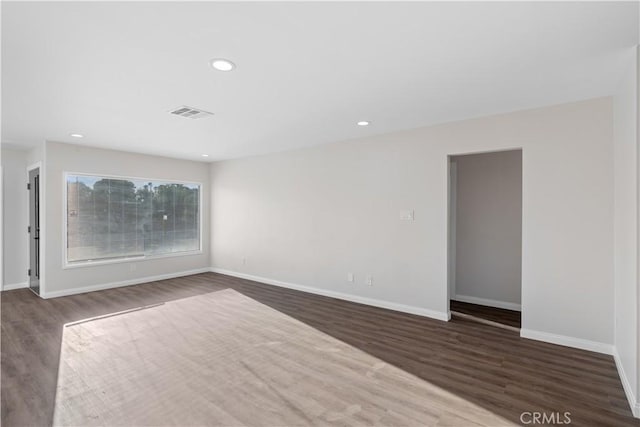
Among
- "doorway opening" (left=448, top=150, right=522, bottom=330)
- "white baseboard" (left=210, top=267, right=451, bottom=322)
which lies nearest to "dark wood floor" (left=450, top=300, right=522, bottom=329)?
"doorway opening" (left=448, top=150, right=522, bottom=330)

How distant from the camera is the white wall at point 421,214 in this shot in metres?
A: 3.21

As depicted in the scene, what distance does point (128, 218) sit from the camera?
6.20m

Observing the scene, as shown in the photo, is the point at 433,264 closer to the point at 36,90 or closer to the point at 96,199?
the point at 36,90

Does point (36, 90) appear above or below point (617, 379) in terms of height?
above

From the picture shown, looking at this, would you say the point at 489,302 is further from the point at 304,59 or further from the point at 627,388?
the point at 304,59

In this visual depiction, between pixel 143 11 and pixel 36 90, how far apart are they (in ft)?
6.66

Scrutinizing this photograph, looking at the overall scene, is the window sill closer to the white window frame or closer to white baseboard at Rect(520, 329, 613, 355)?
the white window frame

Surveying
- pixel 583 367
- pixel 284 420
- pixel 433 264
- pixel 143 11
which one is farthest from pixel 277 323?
pixel 143 11

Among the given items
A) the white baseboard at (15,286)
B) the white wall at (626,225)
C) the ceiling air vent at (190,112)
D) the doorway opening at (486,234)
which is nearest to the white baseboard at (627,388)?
the white wall at (626,225)

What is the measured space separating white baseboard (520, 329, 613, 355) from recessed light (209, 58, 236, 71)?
13.6 feet

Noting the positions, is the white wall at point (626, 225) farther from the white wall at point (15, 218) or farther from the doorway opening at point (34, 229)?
the white wall at point (15, 218)

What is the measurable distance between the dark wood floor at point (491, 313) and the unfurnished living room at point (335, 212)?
0.06 meters

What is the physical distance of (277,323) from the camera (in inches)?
158

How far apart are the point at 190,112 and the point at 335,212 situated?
2.68m
